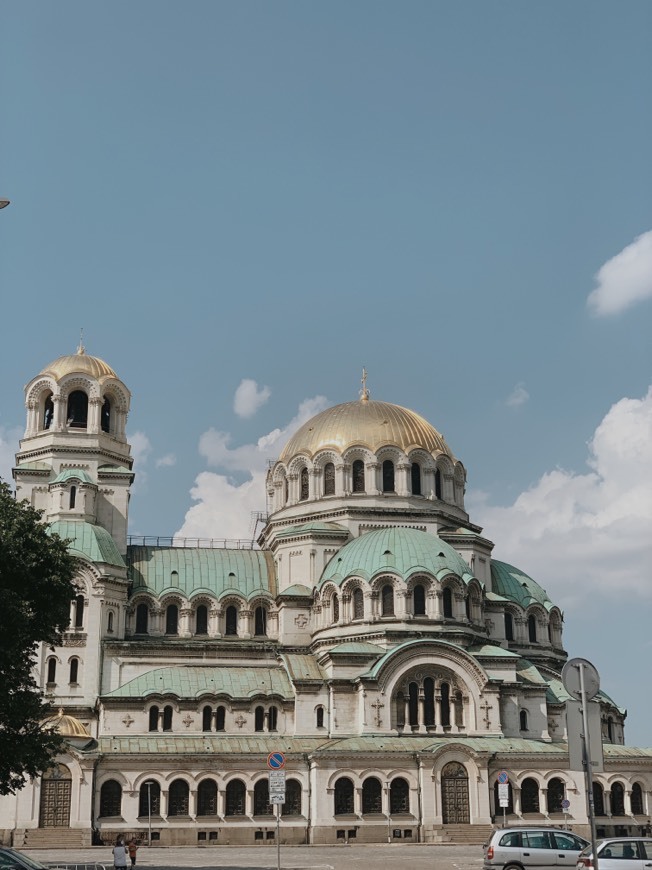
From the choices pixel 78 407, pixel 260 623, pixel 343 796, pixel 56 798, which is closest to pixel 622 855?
pixel 343 796

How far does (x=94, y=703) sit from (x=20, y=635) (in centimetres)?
2719

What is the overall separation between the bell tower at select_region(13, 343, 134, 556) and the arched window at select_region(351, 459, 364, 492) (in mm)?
13007

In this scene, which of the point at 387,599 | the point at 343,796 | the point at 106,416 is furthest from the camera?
the point at 106,416

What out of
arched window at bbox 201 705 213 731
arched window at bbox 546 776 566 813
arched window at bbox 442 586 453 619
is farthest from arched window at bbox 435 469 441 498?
arched window at bbox 201 705 213 731

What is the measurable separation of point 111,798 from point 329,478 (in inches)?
908

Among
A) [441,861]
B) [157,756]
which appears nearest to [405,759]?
[157,756]

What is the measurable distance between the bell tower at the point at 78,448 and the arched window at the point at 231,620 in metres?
6.85

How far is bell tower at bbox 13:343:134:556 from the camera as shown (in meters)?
62.9

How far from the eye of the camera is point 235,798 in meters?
53.6

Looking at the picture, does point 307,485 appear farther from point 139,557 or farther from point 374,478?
point 139,557

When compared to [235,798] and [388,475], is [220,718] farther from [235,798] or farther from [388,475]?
[388,475]

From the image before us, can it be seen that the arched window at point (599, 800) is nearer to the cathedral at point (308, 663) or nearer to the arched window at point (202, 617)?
the cathedral at point (308, 663)

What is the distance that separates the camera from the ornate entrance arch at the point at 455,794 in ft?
174

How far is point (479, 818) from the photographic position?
52.9m
